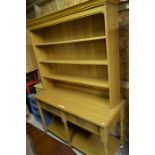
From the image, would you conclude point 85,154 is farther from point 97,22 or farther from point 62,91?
point 97,22

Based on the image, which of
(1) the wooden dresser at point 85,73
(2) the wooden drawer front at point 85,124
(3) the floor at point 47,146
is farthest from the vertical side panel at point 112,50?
(3) the floor at point 47,146

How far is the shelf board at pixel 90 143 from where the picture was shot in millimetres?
1838

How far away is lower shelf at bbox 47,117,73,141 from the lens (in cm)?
223

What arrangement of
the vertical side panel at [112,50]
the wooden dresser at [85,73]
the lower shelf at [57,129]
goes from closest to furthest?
the vertical side panel at [112,50] → the wooden dresser at [85,73] → the lower shelf at [57,129]

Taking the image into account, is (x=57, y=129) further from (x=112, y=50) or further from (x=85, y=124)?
(x=112, y=50)

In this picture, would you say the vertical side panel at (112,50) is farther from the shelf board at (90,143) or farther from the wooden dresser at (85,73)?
the shelf board at (90,143)

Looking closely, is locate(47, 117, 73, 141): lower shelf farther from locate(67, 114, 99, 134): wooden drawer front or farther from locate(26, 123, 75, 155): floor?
locate(67, 114, 99, 134): wooden drawer front

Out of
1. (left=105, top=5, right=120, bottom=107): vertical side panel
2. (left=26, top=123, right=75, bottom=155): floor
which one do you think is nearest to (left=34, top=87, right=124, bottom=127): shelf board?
(left=105, top=5, right=120, bottom=107): vertical side panel

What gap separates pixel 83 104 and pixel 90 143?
677mm
